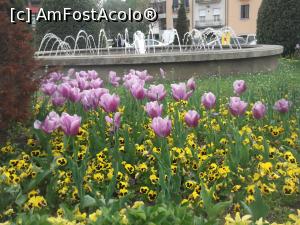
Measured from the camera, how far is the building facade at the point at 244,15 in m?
50.5

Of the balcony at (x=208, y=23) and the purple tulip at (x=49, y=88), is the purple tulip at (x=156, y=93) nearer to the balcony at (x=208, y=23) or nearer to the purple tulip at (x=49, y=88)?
the purple tulip at (x=49, y=88)

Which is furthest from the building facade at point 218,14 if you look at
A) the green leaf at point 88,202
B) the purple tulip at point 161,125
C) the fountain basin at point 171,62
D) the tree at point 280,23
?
the green leaf at point 88,202

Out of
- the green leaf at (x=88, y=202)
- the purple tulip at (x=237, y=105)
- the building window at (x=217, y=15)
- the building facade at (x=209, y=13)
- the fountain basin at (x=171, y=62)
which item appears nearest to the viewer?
the green leaf at (x=88, y=202)

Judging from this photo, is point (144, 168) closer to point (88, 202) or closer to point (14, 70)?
point (88, 202)

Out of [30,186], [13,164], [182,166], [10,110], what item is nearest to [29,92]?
[10,110]

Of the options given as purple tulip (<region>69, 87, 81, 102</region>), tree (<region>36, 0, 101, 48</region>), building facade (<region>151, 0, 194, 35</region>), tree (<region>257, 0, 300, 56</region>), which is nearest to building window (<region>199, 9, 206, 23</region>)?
building facade (<region>151, 0, 194, 35</region>)

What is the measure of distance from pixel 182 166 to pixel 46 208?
3.20 ft

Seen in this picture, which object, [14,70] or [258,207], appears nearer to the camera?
[258,207]

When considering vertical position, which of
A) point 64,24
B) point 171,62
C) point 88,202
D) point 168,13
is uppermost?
point 168,13

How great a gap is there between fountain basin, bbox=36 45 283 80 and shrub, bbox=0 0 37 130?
507cm

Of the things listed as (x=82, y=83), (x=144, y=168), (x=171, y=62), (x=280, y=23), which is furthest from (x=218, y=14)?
(x=144, y=168)

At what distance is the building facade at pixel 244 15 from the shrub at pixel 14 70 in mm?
48289

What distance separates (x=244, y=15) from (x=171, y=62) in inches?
1723

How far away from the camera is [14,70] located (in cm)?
358
